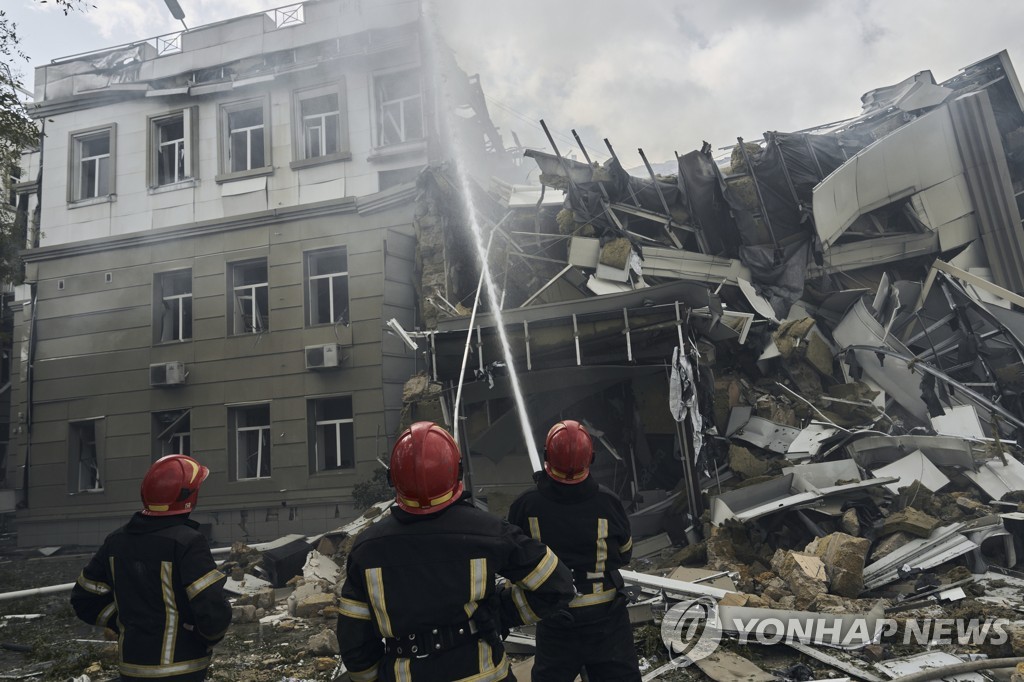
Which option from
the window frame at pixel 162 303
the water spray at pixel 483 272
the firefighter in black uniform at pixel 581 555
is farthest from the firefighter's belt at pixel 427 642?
A: the window frame at pixel 162 303

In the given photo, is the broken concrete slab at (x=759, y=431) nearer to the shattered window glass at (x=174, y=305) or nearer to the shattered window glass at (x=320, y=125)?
the shattered window glass at (x=320, y=125)

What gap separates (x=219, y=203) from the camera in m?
14.9

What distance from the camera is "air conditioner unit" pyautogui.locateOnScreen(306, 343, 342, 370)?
43.4ft

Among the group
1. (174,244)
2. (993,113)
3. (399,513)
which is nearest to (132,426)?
(174,244)

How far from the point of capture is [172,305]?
15.3 meters

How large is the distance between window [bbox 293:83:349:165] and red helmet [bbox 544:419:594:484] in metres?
12.6

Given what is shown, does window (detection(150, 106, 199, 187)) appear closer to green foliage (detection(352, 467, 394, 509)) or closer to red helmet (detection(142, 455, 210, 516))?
green foliage (detection(352, 467, 394, 509))

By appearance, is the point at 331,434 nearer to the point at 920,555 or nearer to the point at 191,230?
the point at 191,230

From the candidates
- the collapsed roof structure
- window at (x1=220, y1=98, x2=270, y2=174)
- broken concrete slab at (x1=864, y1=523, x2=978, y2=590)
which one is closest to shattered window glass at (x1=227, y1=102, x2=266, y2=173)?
window at (x1=220, y1=98, x2=270, y2=174)

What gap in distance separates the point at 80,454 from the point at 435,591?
16.6m

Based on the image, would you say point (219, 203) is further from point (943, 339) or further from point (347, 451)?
point (943, 339)

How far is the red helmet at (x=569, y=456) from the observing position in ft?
11.4

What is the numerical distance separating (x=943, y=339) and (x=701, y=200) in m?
4.57

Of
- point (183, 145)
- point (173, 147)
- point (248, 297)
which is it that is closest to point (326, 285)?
point (248, 297)
